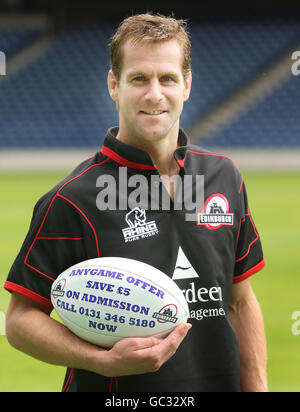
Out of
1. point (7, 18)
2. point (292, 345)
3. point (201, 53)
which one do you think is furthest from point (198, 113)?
point (292, 345)

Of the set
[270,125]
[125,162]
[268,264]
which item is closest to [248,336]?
[125,162]

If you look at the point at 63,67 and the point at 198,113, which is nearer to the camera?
the point at 198,113

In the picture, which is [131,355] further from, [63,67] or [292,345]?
[63,67]

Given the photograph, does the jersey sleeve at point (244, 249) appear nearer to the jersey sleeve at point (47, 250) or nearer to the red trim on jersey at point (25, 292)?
the jersey sleeve at point (47, 250)

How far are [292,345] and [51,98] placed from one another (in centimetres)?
2085

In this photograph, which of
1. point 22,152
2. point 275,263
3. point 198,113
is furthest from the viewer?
point 198,113

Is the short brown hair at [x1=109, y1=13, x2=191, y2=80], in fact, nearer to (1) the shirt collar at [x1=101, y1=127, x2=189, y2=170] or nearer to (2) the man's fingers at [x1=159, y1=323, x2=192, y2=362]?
(1) the shirt collar at [x1=101, y1=127, x2=189, y2=170]

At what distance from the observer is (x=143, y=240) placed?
7.47ft

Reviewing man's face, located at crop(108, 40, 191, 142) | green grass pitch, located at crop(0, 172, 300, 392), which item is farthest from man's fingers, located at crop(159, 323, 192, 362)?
green grass pitch, located at crop(0, 172, 300, 392)

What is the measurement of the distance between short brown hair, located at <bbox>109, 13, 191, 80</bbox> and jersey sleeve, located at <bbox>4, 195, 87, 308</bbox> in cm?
50

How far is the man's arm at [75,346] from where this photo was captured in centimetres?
206

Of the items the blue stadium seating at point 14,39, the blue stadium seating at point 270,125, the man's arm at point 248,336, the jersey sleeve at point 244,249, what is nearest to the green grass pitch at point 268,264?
the man's arm at point 248,336

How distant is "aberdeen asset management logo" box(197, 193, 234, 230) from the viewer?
235 centimetres

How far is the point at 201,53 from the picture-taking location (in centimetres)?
2619
